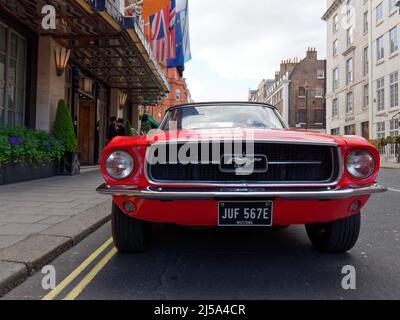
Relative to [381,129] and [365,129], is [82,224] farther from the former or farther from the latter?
[365,129]

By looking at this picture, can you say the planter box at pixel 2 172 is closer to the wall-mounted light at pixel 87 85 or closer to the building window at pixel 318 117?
the wall-mounted light at pixel 87 85

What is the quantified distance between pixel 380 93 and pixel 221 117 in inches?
1113

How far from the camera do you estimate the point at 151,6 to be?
Answer: 1380 cm

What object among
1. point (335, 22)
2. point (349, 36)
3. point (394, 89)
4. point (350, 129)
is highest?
point (335, 22)

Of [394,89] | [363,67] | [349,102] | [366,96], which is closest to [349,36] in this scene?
[363,67]

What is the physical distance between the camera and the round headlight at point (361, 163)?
9.09ft

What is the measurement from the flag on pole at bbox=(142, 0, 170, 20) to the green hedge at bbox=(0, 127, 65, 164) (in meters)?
6.72

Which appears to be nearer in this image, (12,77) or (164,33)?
(12,77)

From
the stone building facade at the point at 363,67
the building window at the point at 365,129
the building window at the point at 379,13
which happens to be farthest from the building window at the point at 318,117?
the building window at the point at 379,13

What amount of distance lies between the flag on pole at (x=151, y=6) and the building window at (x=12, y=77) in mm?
5272

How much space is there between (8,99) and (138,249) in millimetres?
7904

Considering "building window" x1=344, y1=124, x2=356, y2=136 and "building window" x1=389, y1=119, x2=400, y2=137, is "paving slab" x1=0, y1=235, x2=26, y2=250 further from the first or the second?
"building window" x1=344, y1=124, x2=356, y2=136

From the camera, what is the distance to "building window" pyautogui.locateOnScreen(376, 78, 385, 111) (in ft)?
90.4

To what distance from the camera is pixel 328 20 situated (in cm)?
3978
